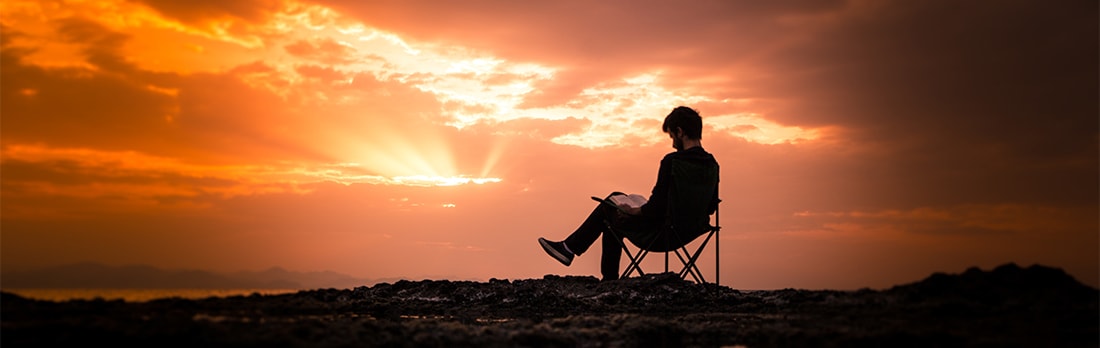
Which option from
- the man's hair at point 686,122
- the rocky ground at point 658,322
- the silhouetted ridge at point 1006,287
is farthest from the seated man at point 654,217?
the silhouetted ridge at point 1006,287

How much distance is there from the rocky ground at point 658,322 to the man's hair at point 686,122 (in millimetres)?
2039

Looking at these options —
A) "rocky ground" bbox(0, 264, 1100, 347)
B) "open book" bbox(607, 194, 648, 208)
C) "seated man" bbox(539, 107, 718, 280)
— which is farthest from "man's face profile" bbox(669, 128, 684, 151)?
"rocky ground" bbox(0, 264, 1100, 347)

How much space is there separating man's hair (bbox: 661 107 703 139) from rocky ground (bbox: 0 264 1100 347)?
204 centimetres

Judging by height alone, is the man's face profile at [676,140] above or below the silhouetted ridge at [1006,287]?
above

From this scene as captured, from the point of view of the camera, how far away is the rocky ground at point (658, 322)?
416 cm

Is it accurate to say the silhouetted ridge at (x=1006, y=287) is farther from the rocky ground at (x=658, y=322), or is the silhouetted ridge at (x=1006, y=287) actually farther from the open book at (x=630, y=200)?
the open book at (x=630, y=200)

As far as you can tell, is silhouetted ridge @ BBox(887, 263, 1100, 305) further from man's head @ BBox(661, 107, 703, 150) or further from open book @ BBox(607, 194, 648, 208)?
open book @ BBox(607, 194, 648, 208)

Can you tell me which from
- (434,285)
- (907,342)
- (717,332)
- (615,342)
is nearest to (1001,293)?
(907,342)

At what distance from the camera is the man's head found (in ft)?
27.3

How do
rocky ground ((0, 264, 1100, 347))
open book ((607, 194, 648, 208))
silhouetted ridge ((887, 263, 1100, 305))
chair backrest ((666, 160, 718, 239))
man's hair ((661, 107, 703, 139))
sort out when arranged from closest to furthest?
rocky ground ((0, 264, 1100, 347)), silhouetted ridge ((887, 263, 1100, 305)), chair backrest ((666, 160, 718, 239)), man's hair ((661, 107, 703, 139)), open book ((607, 194, 648, 208))

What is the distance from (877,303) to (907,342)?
3.42ft

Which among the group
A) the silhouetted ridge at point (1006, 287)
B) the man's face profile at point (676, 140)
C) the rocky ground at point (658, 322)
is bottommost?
the rocky ground at point (658, 322)

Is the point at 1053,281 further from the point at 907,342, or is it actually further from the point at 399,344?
the point at 399,344

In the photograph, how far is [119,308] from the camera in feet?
16.9
